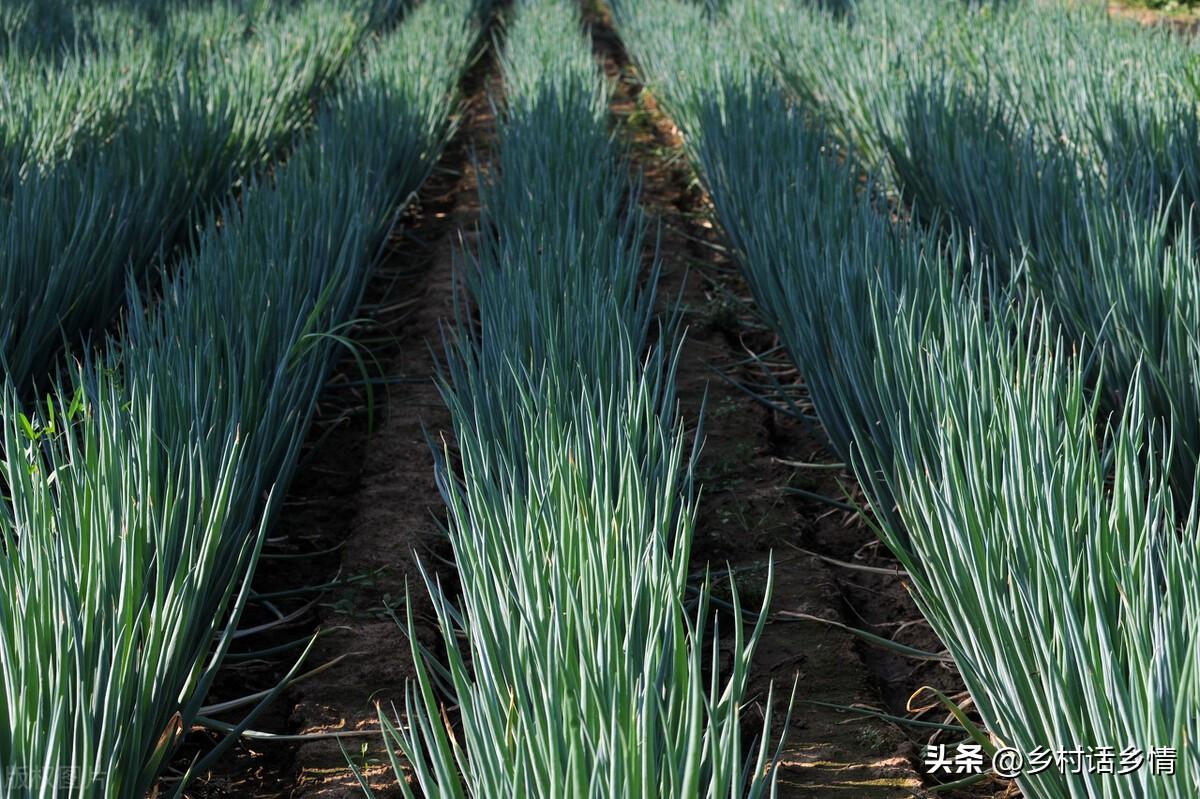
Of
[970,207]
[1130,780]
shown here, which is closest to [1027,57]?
[970,207]

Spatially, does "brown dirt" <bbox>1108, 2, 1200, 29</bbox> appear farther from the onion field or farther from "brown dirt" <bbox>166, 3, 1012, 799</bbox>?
"brown dirt" <bbox>166, 3, 1012, 799</bbox>

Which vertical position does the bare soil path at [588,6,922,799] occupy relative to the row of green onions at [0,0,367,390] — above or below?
below

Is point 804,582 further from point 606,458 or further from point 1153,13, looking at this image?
point 1153,13

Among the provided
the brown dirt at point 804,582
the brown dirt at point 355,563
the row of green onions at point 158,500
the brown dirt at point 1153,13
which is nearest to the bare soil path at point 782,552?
the brown dirt at point 804,582

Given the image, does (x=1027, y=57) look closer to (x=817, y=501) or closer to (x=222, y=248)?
(x=817, y=501)

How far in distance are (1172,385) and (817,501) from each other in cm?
68

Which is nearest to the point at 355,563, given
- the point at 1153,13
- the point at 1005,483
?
the point at 1005,483
